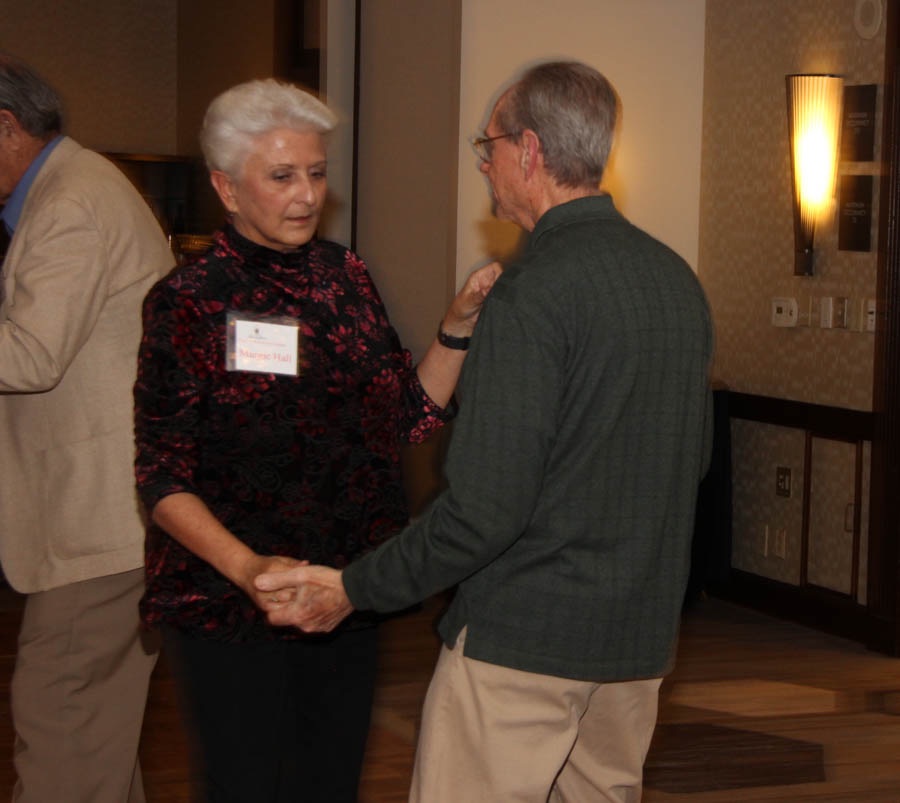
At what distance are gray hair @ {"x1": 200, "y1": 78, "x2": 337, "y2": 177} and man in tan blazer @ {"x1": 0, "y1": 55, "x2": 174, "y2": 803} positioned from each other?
42 cm

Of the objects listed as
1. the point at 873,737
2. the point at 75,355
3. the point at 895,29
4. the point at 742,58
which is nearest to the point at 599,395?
the point at 75,355

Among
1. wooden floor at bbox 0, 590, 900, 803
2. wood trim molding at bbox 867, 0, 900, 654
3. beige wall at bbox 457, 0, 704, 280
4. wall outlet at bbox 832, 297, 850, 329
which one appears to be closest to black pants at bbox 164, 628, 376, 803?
wooden floor at bbox 0, 590, 900, 803

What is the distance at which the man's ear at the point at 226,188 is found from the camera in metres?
2.07

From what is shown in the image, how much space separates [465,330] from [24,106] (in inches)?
35.5

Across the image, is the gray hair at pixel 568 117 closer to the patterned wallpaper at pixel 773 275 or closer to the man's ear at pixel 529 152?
the man's ear at pixel 529 152

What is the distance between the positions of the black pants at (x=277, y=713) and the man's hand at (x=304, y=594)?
148 mm

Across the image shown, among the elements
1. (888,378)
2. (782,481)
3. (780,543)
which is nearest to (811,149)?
(888,378)

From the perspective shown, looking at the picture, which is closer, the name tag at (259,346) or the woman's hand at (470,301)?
the name tag at (259,346)

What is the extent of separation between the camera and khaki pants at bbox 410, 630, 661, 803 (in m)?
1.81

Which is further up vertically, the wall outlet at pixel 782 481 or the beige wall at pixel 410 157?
the beige wall at pixel 410 157

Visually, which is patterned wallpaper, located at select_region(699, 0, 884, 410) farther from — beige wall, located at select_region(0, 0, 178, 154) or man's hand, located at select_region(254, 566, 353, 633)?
beige wall, located at select_region(0, 0, 178, 154)

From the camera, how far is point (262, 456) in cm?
200

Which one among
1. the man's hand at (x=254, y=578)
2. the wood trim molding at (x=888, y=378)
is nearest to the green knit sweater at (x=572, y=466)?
the man's hand at (x=254, y=578)

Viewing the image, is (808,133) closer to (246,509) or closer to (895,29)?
(895,29)
